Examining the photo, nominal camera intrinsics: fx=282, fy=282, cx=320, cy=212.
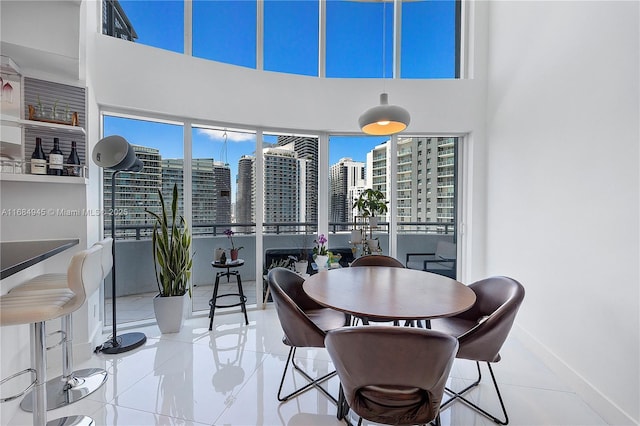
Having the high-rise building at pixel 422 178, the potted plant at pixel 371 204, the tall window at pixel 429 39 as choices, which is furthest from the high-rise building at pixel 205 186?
the tall window at pixel 429 39

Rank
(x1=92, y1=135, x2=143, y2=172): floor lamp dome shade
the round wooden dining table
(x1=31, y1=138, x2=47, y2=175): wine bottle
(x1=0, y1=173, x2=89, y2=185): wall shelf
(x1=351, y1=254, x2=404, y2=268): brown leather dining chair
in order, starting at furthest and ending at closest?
1. (x1=351, y1=254, x2=404, y2=268): brown leather dining chair
2. (x1=92, y1=135, x2=143, y2=172): floor lamp dome shade
3. (x1=31, y1=138, x2=47, y2=175): wine bottle
4. (x1=0, y1=173, x2=89, y2=185): wall shelf
5. the round wooden dining table

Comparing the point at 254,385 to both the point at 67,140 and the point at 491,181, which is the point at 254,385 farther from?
the point at 491,181

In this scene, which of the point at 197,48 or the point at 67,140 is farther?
the point at 197,48

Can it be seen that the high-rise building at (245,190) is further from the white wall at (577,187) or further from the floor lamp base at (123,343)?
the white wall at (577,187)

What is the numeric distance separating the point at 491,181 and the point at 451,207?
626 mm

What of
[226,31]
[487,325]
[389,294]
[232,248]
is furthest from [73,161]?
[487,325]

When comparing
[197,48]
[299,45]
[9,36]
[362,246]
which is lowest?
[362,246]

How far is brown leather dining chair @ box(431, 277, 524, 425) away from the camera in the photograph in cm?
164

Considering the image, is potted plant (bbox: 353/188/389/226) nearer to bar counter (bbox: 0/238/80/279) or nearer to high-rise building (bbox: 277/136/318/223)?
high-rise building (bbox: 277/136/318/223)

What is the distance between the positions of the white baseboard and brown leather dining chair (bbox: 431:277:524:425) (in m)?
0.66

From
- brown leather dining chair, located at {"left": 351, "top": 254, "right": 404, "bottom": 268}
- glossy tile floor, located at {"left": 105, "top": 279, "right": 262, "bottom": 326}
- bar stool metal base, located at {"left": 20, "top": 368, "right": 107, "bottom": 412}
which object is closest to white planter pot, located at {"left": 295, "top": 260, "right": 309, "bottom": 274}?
glossy tile floor, located at {"left": 105, "top": 279, "right": 262, "bottom": 326}

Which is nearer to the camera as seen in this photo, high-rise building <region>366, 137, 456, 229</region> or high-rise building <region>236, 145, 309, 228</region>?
high-rise building <region>236, 145, 309, 228</region>

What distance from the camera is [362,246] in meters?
4.00

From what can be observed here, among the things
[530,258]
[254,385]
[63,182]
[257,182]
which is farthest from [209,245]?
[530,258]
